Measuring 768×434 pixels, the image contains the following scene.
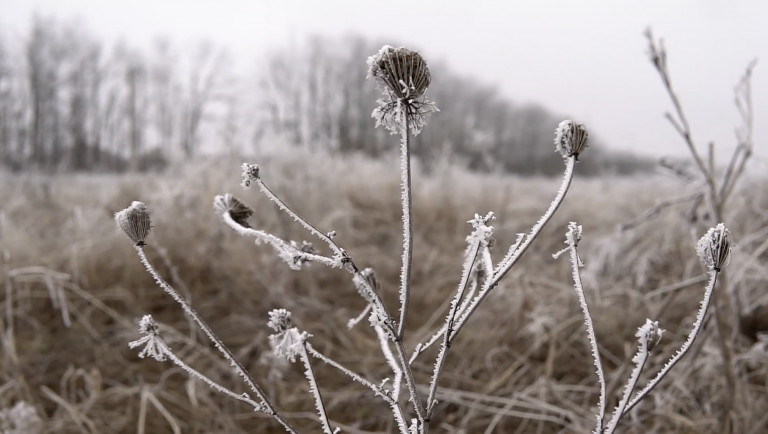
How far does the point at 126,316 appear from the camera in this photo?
251 cm

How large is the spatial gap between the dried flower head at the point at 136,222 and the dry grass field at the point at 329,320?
2.56ft

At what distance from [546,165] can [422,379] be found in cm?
1053

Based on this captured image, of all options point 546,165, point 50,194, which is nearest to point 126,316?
point 50,194

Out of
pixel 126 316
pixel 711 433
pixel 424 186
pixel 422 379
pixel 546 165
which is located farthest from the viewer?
pixel 546 165

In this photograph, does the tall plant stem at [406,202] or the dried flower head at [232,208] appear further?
the dried flower head at [232,208]

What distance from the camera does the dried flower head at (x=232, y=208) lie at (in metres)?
0.61

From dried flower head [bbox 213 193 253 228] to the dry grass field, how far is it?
763 millimetres

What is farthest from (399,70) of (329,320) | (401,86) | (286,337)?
(329,320)

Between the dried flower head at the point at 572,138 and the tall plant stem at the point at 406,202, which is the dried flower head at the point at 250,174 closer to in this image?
the tall plant stem at the point at 406,202

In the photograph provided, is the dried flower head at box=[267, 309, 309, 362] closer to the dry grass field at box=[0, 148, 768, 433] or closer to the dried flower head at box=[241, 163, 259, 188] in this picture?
the dried flower head at box=[241, 163, 259, 188]

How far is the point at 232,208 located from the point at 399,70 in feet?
0.82

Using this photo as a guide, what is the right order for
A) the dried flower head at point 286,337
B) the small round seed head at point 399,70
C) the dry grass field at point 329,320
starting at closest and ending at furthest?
the small round seed head at point 399,70 → the dried flower head at point 286,337 → the dry grass field at point 329,320

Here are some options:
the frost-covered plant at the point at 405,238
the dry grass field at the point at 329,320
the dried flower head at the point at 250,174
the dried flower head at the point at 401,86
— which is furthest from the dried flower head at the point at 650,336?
the dry grass field at the point at 329,320

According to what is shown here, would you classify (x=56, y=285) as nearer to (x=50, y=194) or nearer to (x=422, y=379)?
(x=422, y=379)
